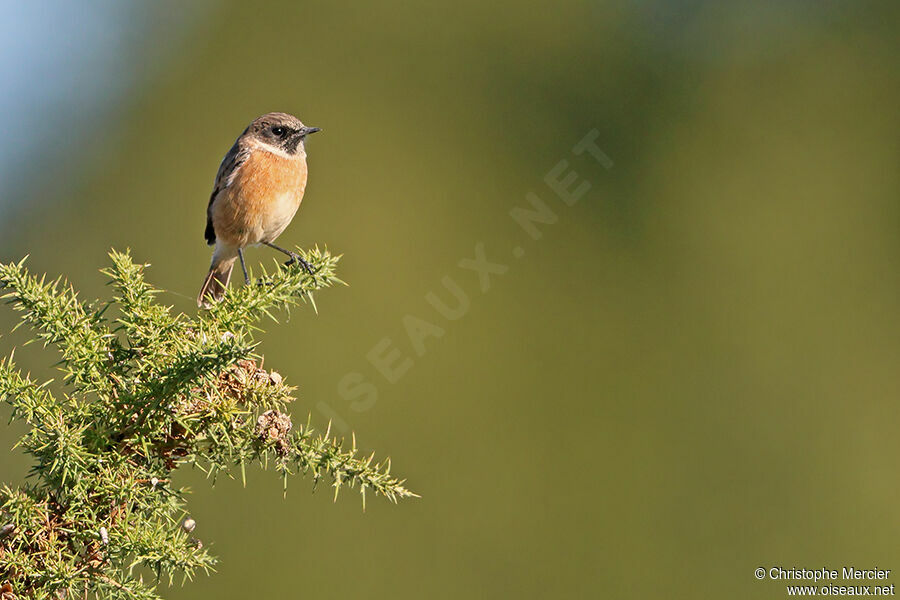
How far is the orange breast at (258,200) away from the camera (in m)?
5.64

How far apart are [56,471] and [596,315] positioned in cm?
1070

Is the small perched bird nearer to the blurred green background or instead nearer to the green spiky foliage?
the blurred green background

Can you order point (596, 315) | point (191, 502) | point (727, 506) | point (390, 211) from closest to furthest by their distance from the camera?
point (191, 502) → point (727, 506) → point (390, 211) → point (596, 315)

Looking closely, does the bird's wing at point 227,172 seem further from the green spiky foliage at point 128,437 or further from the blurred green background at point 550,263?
the green spiky foliage at point 128,437

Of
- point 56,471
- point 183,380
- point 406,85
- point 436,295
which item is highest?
point 406,85

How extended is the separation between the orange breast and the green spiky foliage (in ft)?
11.1

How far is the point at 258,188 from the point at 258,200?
73 mm

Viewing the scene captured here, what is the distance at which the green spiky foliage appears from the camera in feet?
6.31

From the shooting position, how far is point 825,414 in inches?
459

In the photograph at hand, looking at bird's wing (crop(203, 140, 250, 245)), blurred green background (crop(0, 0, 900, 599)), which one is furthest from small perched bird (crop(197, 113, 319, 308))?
blurred green background (crop(0, 0, 900, 599))

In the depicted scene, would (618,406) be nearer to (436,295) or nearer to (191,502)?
(436,295)

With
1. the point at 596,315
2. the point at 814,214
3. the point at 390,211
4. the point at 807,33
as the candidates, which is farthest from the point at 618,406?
the point at 807,33

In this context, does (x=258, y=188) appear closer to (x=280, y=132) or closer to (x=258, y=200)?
(x=258, y=200)

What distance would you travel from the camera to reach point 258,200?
18.5 feet
